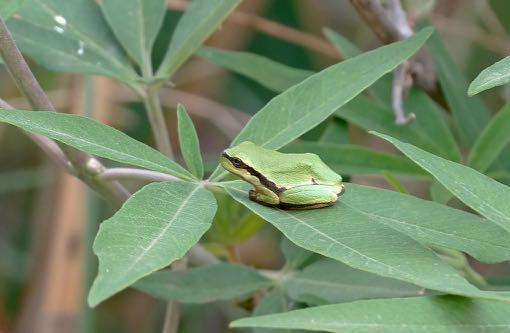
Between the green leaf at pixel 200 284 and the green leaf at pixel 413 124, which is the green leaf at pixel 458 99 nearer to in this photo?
the green leaf at pixel 413 124

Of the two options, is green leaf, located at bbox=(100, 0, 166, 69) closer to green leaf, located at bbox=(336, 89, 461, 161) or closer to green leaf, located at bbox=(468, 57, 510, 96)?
green leaf, located at bbox=(336, 89, 461, 161)

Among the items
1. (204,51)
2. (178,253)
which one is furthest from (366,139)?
(178,253)

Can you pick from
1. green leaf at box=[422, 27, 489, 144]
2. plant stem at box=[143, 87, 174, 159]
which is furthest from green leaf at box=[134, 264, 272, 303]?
green leaf at box=[422, 27, 489, 144]

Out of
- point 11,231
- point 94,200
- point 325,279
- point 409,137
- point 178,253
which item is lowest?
point 11,231

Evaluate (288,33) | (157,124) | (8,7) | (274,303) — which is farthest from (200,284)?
(288,33)

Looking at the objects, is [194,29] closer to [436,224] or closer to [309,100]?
[309,100]

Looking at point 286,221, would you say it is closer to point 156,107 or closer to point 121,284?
point 121,284
